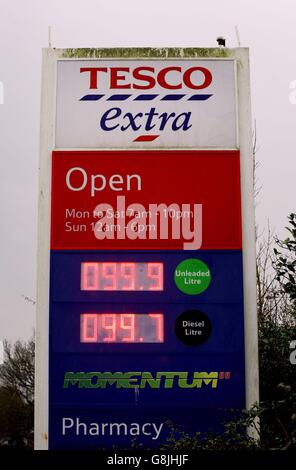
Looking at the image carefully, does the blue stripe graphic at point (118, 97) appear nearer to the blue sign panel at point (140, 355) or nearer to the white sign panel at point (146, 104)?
the white sign panel at point (146, 104)

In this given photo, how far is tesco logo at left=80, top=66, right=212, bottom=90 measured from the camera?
31.6ft

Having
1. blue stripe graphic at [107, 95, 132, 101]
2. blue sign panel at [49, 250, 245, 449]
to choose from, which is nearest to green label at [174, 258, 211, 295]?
blue sign panel at [49, 250, 245, 449]

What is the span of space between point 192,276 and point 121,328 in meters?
1.06

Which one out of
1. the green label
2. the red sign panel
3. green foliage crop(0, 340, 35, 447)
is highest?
the red sign panel

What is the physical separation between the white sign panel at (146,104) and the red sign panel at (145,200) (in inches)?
9.1

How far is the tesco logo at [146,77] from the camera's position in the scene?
9.62 m

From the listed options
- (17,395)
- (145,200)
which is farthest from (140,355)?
(17,395)

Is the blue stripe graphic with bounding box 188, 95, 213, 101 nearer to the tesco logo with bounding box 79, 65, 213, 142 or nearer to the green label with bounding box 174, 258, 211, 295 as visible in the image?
the tesco logo with bounding box 79, 65, 213, 142

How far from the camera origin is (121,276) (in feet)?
29.3

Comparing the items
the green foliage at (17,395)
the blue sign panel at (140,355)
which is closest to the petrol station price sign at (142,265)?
the blue sign panel at (140,355)

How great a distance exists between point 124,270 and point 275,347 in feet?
8.50

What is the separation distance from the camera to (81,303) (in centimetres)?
888

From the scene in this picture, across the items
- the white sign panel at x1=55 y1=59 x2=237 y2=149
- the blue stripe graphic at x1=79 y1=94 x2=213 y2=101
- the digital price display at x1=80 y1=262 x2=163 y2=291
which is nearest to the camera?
the digital price display at x1=80 y1=262 x2=163 y2=291

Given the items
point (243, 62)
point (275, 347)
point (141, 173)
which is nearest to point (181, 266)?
point (141, 173)
